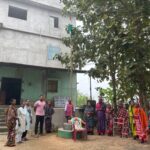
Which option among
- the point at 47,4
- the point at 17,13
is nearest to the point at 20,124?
the point at 17,13

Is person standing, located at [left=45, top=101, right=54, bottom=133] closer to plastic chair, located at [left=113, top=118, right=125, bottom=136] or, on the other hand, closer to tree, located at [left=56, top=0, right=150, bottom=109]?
plastic chair, located at [left=113, top=118, right=125, bottom=136]

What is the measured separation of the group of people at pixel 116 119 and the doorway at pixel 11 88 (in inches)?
213

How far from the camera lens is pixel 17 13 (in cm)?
1866

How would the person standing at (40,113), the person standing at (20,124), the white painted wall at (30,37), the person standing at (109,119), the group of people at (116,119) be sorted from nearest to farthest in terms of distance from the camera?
the person standing at (20,124) < the group of people at (116,119) < the person standing at (40,113) < the person standing at (109,119) < the white painted wall at (30,37)

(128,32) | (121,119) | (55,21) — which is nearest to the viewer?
(128,32)

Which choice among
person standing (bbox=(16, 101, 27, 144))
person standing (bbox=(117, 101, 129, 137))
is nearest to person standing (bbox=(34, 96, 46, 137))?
person standing (bbox=(16, 101, 27, 144))

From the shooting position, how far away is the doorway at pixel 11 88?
1822cm

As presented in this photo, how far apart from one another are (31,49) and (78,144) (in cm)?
949

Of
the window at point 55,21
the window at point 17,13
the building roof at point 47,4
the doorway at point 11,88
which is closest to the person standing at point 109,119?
the doorway at point 11,88

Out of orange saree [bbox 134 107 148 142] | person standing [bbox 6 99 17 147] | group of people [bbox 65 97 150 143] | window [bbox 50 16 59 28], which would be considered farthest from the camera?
window [bbox 50 16 59 28]

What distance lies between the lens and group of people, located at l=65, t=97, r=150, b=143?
11.3m

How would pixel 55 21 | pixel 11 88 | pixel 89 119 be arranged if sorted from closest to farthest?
pixel 89 119, pixel 11 88, pixel 55 21

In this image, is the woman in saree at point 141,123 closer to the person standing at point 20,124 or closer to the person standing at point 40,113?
the person standing at point 40,113

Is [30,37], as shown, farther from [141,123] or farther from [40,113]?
[141,123]
